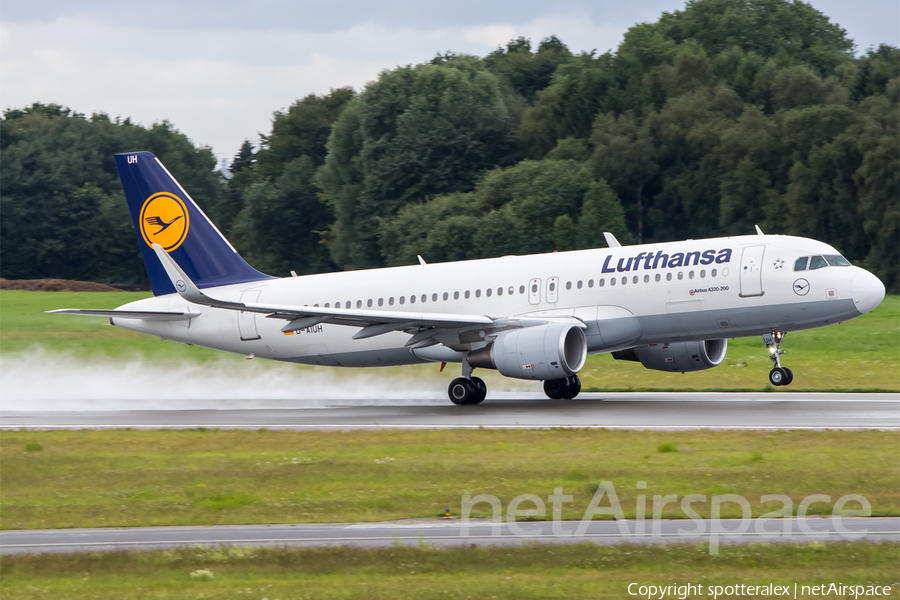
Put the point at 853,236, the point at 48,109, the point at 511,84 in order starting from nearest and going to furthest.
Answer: the point at 853,236 < the point at 511,84 < the point at 48,109

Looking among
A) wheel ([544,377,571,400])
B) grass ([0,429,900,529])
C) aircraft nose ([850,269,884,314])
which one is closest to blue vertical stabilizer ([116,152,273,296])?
wheel ([544,377,571,400])

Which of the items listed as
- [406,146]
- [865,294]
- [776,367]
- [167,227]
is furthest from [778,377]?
[406,146]

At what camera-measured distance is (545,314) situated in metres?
25.1

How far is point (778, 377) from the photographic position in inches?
931

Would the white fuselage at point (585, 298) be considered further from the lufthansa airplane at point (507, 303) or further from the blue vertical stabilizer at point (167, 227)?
the blue vertical stabilizer at point (167, 227)

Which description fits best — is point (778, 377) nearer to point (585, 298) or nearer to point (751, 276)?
point (751, 276)

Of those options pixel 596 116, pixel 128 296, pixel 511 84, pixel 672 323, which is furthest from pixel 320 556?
pixel 511 84

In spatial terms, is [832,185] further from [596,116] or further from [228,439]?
[228,439]

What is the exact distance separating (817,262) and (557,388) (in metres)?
6.77

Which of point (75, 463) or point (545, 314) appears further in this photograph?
point (545, 314)

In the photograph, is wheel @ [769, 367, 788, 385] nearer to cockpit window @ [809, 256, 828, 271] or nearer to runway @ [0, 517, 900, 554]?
cockpit window @ [809, 256, 828, 271]

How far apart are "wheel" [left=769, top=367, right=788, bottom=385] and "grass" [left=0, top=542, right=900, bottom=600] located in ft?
45.0

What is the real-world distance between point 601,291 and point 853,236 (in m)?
35.5

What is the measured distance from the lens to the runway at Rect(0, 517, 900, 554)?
1062cm
